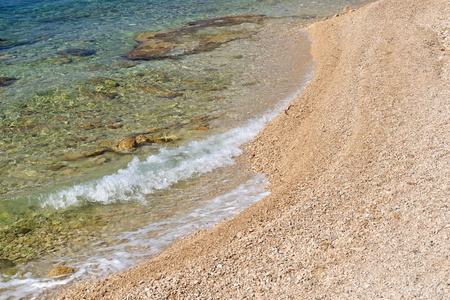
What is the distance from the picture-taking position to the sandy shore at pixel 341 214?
4.32m

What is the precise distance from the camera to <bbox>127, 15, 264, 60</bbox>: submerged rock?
1510 centimetres

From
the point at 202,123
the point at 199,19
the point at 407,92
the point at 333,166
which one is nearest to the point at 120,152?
the point at 202,123

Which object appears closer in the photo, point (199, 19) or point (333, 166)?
point (333, 166)

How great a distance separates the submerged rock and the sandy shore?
6737 mm

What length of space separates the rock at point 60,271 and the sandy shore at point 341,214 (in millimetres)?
336

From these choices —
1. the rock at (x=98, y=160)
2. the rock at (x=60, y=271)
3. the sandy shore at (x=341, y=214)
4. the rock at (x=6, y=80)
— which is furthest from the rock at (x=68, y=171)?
the rock at (x=6, y=80)

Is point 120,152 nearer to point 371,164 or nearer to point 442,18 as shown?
point 371,164

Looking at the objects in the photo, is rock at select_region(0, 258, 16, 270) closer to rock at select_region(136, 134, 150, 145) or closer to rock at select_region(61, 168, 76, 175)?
rock at select_region(61, 168, 76, 175)

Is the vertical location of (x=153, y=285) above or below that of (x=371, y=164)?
Answer: below

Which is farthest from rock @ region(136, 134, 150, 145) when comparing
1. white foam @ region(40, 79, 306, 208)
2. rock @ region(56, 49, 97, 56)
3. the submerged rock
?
rock @ region(56, 49, 97, 56)

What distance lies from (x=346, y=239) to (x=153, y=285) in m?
2.12

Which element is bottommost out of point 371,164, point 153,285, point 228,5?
point 153,285

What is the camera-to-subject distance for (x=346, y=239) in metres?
4.86

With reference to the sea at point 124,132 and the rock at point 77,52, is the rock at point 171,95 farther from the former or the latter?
the rock at point 77,52
